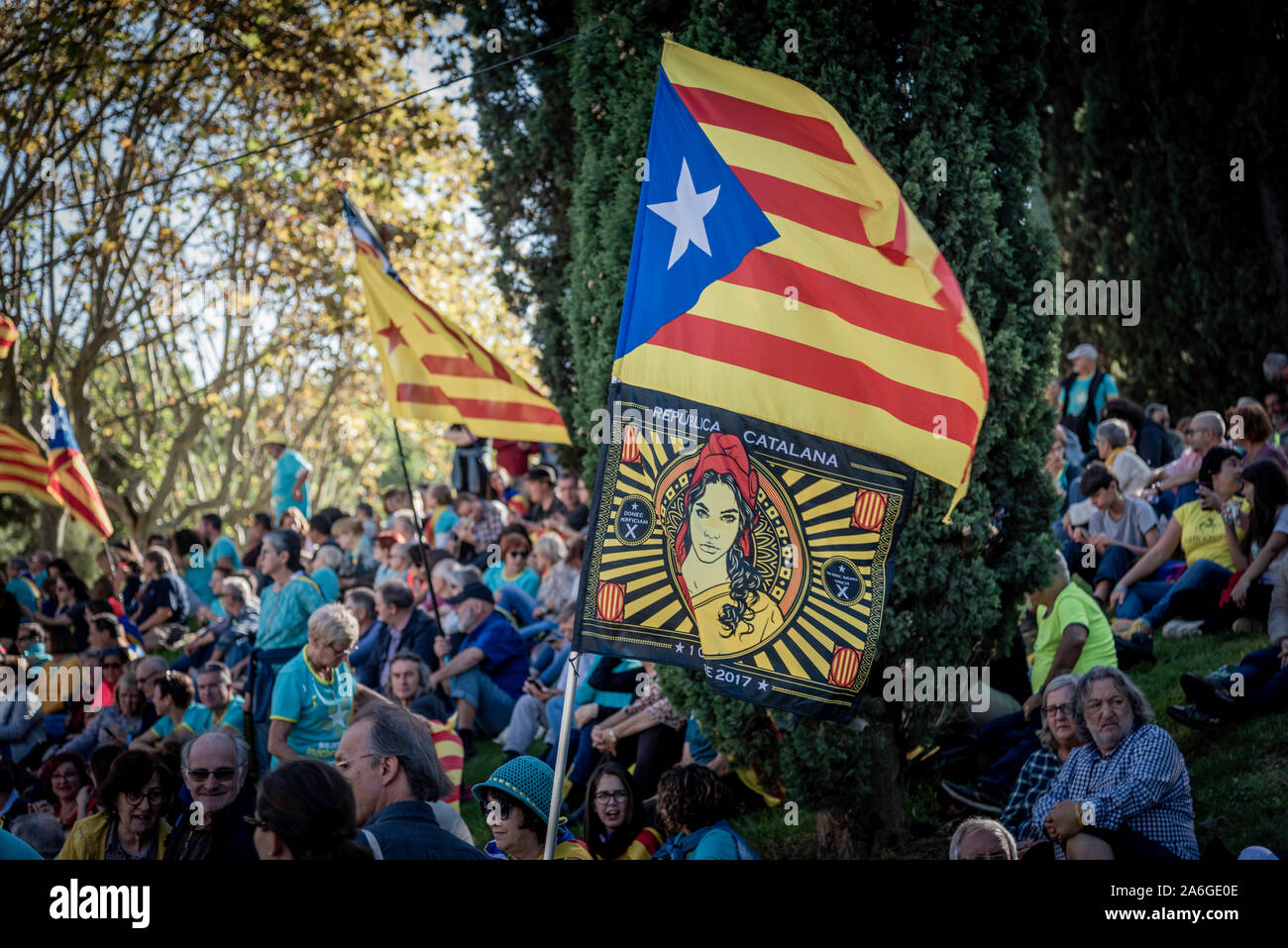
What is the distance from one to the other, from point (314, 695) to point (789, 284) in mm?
4353

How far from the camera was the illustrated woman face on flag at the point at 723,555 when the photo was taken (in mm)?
4957

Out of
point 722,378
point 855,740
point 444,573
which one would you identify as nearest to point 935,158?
point 722,378

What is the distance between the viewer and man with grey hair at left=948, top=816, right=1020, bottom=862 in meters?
4.91

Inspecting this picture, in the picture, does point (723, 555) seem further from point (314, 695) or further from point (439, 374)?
point (439, 374)

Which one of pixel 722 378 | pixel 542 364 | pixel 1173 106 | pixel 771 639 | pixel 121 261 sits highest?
pixel 1173 106

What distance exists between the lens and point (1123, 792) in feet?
17.7

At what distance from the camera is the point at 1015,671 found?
840 cm

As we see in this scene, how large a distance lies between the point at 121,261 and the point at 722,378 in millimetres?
18938

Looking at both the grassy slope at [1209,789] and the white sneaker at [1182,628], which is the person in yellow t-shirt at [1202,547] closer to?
the white sneaker at [1182,628]

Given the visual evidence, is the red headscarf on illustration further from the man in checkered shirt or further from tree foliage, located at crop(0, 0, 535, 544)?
tree foliage, located at crop(0, 0, 535, 544)

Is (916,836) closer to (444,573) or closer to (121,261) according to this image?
(444,573)

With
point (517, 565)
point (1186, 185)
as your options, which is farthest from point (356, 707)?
point (1186, 185)

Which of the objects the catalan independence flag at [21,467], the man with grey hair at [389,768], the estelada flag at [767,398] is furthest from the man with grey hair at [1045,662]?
the catalan independence flag at [21,467]

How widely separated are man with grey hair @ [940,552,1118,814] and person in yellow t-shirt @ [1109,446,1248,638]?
1.52 metres
